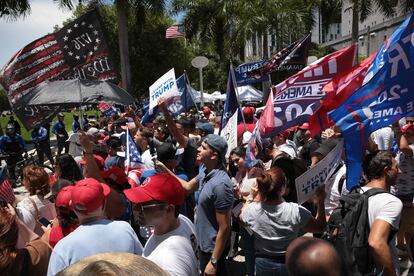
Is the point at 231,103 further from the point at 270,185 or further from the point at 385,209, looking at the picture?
the point at 385,209

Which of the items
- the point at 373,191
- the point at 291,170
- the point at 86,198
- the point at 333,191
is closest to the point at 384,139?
the point at 333,191

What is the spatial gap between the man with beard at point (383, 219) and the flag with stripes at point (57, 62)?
439 cm

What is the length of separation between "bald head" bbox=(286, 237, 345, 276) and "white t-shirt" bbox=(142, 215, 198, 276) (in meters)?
0.77

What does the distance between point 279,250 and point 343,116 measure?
1204 millimetres

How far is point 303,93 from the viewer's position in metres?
4.70

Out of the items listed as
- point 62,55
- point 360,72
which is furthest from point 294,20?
point 360,72

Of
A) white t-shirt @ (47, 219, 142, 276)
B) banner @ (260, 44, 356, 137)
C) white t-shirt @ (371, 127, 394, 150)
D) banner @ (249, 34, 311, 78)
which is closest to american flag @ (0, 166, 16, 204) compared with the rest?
white t-shirt @ (47, 219, 142, 276)

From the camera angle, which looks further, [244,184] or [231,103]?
[231,103]

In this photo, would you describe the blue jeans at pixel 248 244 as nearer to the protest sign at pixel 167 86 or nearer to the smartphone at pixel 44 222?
the smartphone at pixel 44 222

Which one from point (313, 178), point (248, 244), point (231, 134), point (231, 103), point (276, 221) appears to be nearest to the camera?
point (313, 178)

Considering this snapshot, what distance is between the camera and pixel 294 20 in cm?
2683

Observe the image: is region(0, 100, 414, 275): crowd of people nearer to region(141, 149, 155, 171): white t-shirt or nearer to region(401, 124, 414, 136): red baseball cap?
region(401, 124, 414, 136): red baseball cap

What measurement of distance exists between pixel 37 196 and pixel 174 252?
231cm

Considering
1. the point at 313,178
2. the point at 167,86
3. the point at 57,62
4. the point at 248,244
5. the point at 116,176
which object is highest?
the point at 57,62
